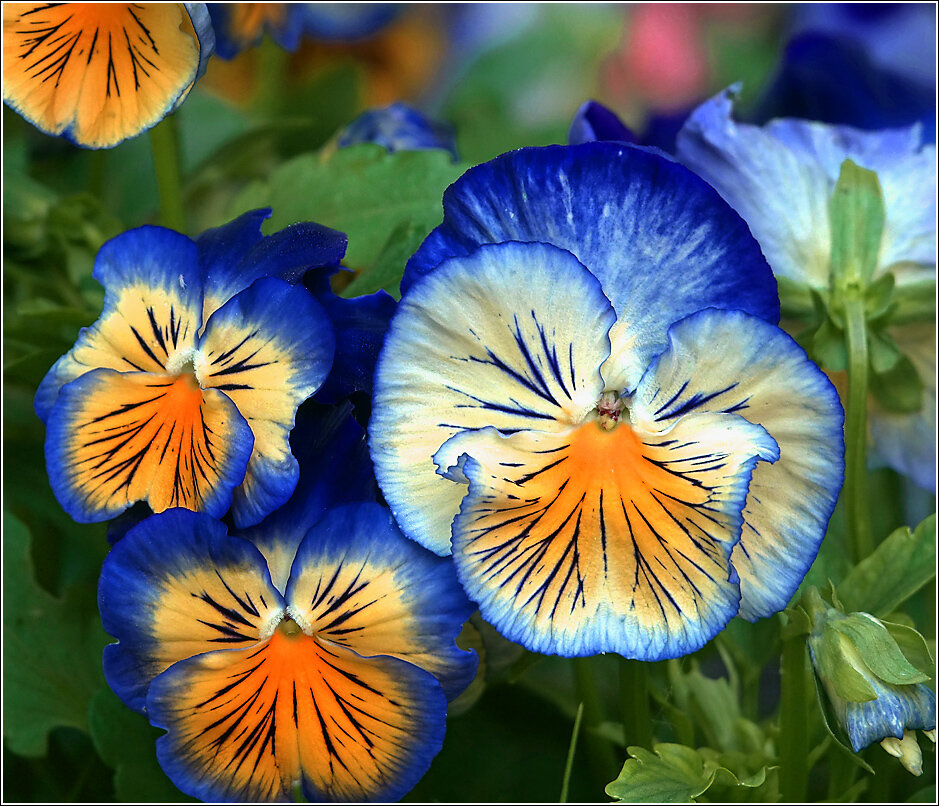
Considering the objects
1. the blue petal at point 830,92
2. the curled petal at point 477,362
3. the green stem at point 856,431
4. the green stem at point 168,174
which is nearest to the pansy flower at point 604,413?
the curled petal at point 477,362

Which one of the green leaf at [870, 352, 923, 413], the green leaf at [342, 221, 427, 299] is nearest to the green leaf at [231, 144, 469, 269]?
the green leaf at [342, 221, 427, 299]

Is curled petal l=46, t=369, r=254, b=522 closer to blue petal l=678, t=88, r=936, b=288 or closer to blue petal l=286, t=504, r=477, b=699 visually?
blue petal l=286, t=504, r=477, b=699

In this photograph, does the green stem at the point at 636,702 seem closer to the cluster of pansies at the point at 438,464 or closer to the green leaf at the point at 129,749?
the cluster of pansies at the point at 438,464

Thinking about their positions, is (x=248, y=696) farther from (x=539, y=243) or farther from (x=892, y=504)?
(x=892, y=504)

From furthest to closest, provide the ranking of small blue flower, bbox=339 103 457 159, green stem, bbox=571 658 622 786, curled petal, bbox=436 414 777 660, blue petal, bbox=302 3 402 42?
blue petal, bbox=302 3 402 42, small blue flower, bbox=339 103 457 159, green stem, bbox=571 658 622 786, curled petal, bbox=436 414 777 660

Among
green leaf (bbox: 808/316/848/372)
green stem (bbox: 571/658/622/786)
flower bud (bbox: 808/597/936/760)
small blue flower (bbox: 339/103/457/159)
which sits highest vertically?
small blue flower (bbox: 339/103/457/159)

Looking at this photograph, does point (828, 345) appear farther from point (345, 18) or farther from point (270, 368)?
point (345, 18)
